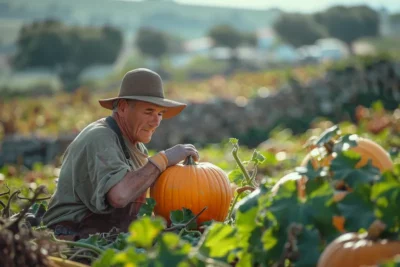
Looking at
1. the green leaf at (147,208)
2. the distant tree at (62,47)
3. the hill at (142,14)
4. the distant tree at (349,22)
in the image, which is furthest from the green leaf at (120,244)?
the hill at (142,14)

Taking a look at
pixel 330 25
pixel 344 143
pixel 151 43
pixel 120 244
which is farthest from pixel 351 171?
pixel 330 25

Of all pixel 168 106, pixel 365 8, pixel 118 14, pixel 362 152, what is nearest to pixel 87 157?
pixel 168 106

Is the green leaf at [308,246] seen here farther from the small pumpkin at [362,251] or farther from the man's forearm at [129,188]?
the man's forearm at [129,188]

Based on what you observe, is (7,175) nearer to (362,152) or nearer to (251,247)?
(362,152)

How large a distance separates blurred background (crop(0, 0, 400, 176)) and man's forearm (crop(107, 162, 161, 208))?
235 cm

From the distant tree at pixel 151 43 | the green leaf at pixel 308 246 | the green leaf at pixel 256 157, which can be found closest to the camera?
the green leaf at pixel 308 246

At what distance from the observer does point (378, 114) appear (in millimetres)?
13000

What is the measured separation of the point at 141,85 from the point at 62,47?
63.7m

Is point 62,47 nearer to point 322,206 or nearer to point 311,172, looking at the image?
point 311,172

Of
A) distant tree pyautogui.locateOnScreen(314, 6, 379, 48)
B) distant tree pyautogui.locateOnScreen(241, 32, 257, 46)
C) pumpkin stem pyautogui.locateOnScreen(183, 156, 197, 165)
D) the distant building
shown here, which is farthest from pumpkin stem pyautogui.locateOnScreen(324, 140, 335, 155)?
distant tree pyautogui.locateOnScreen(314, 6, 379, 48)

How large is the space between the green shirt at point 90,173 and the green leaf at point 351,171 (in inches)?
54.2

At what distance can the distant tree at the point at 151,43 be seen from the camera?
81250mm

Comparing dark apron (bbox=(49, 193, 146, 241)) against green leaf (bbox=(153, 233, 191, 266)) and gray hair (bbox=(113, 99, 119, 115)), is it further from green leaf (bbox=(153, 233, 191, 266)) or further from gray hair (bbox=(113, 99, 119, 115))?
green leaf (bbox=(153, 233, 191, 266))

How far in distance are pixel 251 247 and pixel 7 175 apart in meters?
6.73
